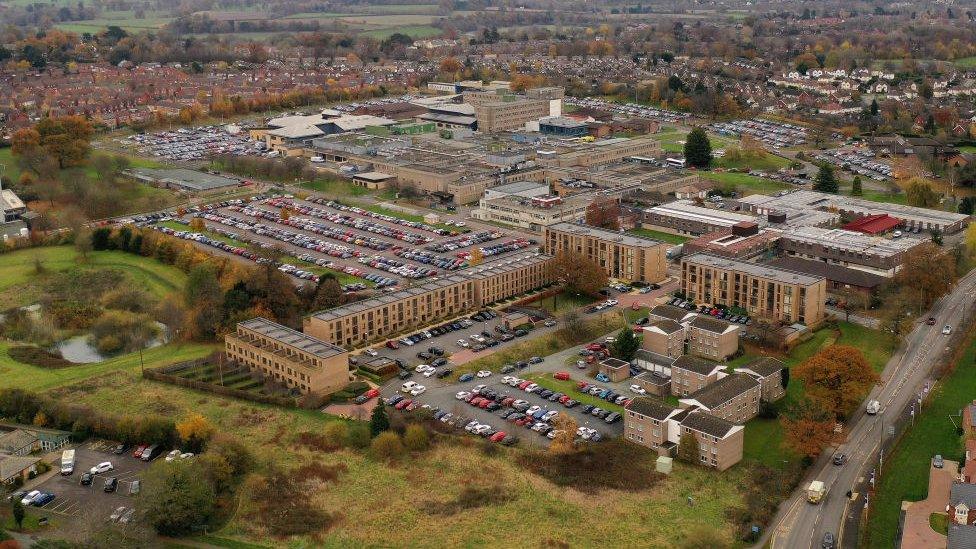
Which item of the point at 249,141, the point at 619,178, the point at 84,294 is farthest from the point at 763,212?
the point at 249,141

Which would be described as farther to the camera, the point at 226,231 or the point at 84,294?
the point at 226,231

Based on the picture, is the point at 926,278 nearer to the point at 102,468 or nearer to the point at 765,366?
the point at 765,366

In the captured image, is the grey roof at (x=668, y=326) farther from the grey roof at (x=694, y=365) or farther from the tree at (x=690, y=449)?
the tree at (x=690, y=449)

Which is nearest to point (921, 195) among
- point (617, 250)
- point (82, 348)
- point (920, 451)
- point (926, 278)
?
point (926, 278)

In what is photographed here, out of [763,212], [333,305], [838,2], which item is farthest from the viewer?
[838,2]

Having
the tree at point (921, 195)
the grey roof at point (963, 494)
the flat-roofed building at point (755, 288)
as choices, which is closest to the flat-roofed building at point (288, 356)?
the flat-roofed building at point (755, 288)

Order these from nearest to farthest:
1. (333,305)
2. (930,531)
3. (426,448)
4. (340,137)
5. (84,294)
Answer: (930,531)
(426,448)
(333,305)
(84,294)
(340,137)

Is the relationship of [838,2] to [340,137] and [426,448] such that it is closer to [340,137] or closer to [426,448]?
[340,137]
